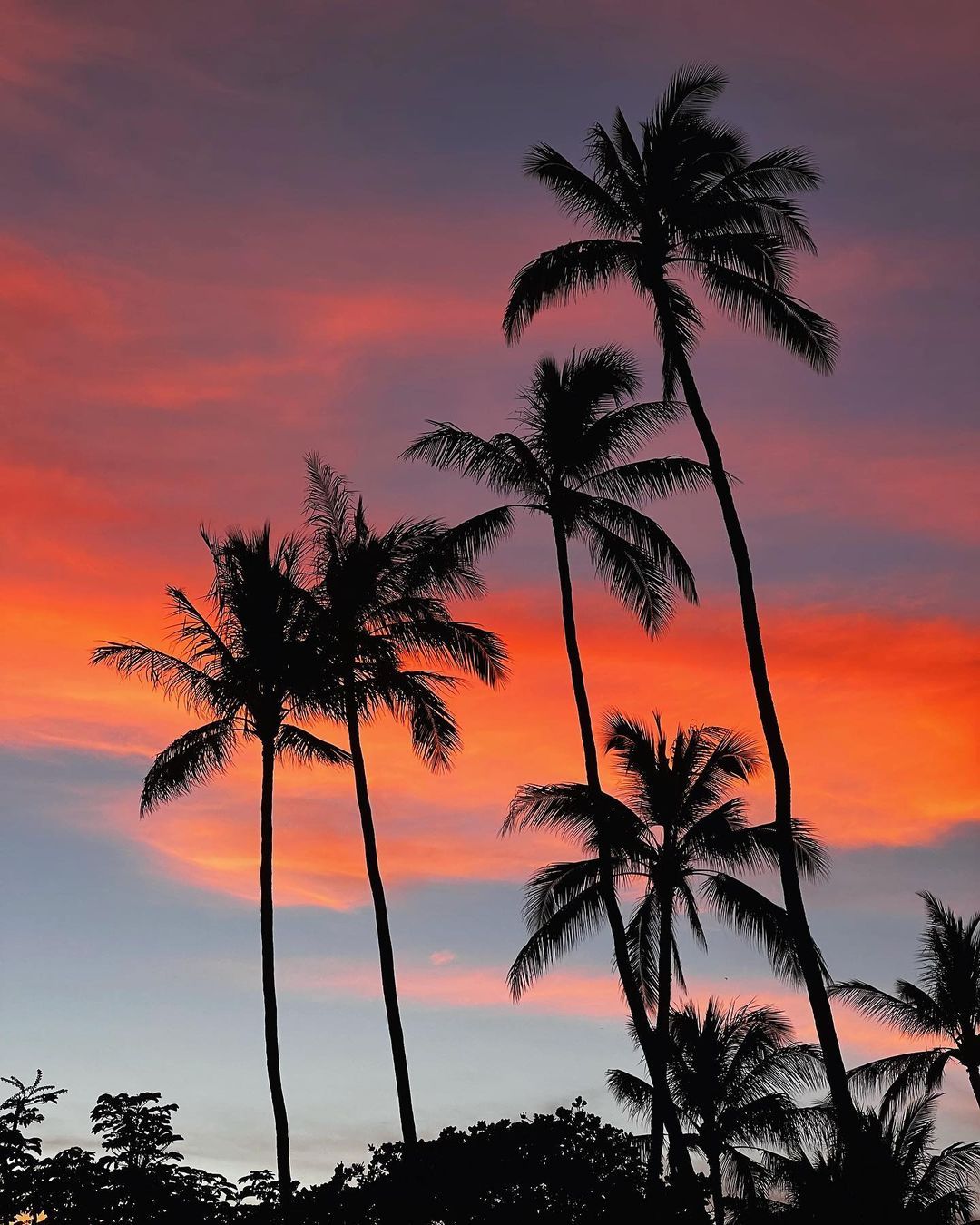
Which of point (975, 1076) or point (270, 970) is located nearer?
point (270, 970)

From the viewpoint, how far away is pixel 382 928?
94.2ft

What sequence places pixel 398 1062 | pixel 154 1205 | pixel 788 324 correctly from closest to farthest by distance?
pixel 154 1205 < pixel 788 324 < pixel 398 1062

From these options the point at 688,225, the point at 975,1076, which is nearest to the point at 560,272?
the point at 688,225

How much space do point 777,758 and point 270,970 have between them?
39.8 feet

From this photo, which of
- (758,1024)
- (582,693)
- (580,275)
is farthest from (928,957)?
(580,275)

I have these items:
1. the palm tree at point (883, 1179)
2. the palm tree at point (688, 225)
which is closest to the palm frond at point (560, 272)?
the palm tree at point (688, 225)

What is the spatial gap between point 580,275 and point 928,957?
24493 mm

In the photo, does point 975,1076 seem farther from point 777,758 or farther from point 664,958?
point 777,758

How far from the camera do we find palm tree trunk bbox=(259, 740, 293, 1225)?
91.1 ft

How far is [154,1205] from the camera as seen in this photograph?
22828 millimetres

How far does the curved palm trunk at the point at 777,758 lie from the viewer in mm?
20578

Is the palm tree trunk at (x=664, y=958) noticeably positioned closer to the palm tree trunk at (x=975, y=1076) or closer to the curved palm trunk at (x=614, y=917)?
the curved palm trunk at (x=614, y=917)

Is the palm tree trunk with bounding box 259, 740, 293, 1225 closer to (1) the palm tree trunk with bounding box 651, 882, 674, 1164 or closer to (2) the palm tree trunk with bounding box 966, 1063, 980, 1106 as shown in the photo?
(1) the palm tree trunk with bounding box 651, 882, 674, 1164

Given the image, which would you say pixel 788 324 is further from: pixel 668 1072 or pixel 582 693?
pixel 668 1072
